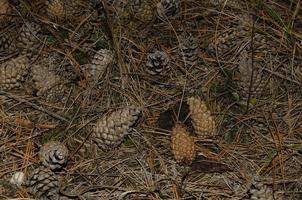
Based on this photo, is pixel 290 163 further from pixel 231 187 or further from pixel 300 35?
pixel 300 35

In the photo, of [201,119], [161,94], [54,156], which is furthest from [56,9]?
[201,119]

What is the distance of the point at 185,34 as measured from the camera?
2883mm

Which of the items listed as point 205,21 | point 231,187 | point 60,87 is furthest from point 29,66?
point 231,187

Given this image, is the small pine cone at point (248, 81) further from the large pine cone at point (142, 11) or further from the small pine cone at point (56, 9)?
the small pine cone at point (56, 9)

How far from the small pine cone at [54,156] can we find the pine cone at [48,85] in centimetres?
34

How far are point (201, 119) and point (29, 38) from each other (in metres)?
1.06

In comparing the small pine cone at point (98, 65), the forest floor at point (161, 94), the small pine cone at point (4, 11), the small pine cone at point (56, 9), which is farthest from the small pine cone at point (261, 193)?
the small pine cone at point (4, 11)

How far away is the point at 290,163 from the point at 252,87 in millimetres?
453

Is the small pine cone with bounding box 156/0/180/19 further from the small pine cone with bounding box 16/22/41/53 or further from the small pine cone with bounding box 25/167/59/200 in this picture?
the small pine cone with bounding box 25/167/59/200

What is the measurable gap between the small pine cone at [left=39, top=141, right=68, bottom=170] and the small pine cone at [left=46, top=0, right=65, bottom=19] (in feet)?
2.77

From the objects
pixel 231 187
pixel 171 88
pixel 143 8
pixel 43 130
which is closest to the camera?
pixel 231 187

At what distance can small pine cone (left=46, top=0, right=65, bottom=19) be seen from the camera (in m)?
2.90

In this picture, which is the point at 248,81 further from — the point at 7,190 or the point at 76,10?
the point at 7,190

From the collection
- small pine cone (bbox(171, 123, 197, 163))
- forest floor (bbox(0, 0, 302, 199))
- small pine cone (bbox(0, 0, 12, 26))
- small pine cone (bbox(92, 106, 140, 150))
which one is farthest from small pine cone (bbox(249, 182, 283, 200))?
small pine cone (bbox(0, 0, 12, 26))
